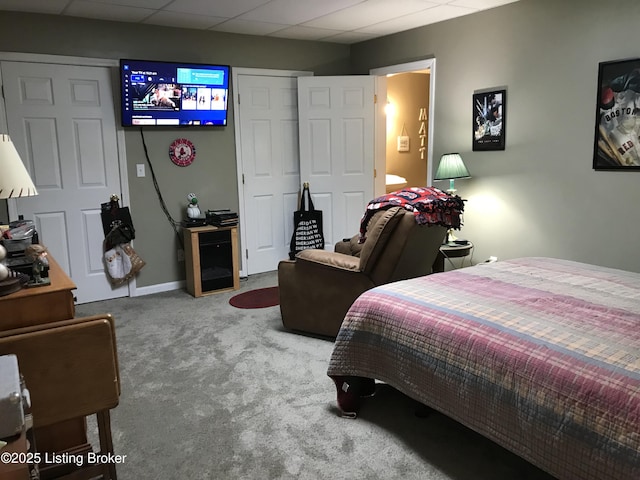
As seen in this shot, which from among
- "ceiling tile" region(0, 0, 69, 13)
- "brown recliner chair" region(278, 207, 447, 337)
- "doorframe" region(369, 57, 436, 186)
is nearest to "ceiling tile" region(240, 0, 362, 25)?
"doorframe" region(369, 57, 436, 186)

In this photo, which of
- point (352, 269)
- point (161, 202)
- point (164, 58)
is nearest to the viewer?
point (352, 269)

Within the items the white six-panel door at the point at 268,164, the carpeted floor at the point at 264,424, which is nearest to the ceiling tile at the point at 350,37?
the white six-panel door at the point at 268,164

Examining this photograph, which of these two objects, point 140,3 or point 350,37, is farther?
point 350,37

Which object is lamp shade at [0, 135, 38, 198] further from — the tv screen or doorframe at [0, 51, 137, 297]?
the tv screen

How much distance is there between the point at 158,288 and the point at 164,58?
2174mm

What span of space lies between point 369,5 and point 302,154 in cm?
178

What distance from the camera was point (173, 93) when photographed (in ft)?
15.7

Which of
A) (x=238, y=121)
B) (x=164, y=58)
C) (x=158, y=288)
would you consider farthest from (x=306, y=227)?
(x=164, y=58)

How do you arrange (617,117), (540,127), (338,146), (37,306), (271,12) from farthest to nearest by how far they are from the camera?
(338,146) < (271,12) < (540,127) < (617,117) < (37,306)

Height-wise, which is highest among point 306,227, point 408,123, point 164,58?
point 164,58

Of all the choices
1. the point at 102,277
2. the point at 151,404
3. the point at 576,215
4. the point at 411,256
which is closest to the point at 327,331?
the point at 411,256

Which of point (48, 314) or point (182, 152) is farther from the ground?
point (182, 152)

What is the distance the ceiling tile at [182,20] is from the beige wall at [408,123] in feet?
9.47

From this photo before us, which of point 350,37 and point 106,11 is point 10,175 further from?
point 350,37
